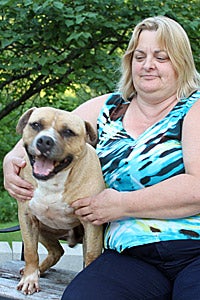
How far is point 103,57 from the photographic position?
553cm

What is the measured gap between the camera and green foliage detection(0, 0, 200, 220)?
5156 millimetres

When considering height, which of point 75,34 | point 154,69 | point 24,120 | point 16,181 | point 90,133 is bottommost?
point 75,34

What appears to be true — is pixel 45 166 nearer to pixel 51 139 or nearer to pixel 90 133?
pixel 51 139

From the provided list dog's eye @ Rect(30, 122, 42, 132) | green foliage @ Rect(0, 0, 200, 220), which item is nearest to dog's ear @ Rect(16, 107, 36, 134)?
dog's eye @ Rect(30, 122, 42, 132)

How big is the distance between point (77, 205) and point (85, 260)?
0.96 feet

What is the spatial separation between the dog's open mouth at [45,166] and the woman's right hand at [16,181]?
0.66ft

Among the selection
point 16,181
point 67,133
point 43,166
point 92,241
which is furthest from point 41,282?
point 67,133

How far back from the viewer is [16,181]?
2711 millimetres

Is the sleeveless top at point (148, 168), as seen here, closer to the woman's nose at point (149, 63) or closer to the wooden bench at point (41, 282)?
the woman's nose at point (149, 63)

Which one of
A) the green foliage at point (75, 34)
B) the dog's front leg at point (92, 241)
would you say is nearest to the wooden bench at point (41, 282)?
the dog's front leg at point (92, 241)

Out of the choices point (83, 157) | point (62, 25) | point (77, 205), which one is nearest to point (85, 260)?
point (77, 205)

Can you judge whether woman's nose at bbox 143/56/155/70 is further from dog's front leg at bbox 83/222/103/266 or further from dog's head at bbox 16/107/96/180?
dog's front leg at bbox 83/222/103/266

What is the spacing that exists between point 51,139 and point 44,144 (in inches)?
1.7

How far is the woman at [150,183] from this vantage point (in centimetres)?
244
